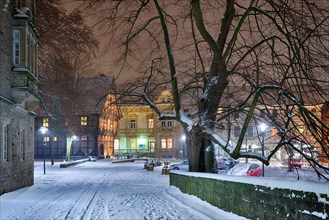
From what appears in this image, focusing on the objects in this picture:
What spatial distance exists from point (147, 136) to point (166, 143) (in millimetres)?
5833

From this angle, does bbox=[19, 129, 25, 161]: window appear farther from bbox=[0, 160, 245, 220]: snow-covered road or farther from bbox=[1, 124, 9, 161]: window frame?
bbox=[1, 124, 9, 161]: window frame

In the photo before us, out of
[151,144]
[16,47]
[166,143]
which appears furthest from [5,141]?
[151,144]

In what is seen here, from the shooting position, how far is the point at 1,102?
19469mm

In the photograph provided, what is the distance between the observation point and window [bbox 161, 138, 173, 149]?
291 ft

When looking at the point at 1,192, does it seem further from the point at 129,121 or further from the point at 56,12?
the point at 129,121

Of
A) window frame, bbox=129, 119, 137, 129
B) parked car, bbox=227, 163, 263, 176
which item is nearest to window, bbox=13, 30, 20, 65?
parked car, bbox=227, 163, 263, 176

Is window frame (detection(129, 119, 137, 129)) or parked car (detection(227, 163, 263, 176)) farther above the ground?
window frame (detection(129, 119, 137, 129))

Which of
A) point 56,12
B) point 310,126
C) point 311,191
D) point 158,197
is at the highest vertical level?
point 56,12

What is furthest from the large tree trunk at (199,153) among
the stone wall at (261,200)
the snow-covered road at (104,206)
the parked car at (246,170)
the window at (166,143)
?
the window at (166,143)

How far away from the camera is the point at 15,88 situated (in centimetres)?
2162

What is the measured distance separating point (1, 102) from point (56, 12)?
12.1 meters

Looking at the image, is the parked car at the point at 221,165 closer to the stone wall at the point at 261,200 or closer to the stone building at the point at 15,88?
the stone building at the point at 15,88

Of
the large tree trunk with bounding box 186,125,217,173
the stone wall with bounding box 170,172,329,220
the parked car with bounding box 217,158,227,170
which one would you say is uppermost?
the large tree trunk with bounding box 186,125,217,173

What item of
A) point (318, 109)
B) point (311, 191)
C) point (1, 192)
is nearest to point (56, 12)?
point (1, 192)
